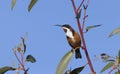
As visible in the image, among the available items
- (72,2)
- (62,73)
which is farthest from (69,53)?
(72,2)

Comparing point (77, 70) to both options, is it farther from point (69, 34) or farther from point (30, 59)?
point (69, 34)

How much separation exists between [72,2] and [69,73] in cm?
35

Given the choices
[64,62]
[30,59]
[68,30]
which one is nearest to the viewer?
[64,62]

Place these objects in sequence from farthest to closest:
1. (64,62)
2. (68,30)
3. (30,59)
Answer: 1. (68,30)
2. (30,59)
3. (64,62)

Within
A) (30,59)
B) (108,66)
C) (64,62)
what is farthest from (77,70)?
(30,59)

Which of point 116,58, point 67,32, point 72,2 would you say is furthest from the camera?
point 67,32

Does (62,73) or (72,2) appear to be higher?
(72,2)

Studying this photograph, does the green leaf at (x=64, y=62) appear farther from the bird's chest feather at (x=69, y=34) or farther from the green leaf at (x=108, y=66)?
the bird's chest feather at (x=69, y=34)

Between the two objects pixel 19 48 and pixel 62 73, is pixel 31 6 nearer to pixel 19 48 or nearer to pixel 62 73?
pixel 19 48

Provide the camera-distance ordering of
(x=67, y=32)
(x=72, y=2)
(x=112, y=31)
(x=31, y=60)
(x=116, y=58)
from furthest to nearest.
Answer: (x=67, y=32) < (x=31, y=60) < (x=112, y=31) < (x=116, y=58) < (x=72, y=2)

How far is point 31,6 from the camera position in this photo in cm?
205

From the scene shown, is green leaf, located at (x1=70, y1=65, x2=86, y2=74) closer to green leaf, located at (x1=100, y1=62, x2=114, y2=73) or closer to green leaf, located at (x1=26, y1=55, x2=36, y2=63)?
green leaf, located at (x1=100, y1=62, x2=114, y2=73)

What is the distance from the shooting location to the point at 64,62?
1.86 m

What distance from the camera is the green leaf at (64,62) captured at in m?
1.78
